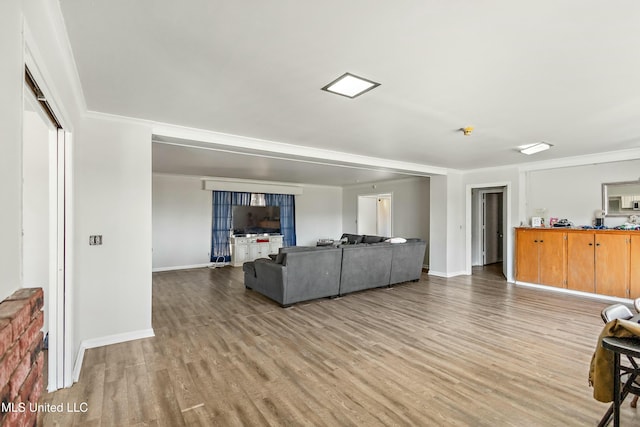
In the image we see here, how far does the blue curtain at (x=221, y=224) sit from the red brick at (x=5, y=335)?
24.9 feet

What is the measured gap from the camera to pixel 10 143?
97 centimetres

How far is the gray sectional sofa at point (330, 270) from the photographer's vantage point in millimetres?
4422

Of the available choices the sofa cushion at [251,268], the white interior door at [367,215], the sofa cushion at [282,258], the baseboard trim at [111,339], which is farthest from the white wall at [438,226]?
the baseboard trim at [111,339]

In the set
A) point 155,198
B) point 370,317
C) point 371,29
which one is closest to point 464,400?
point 370,317

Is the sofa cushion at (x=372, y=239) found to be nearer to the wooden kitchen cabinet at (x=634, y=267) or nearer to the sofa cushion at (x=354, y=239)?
the sofa cushion at (x=354, y=239)

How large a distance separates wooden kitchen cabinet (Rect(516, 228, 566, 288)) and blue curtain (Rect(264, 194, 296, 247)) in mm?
5836

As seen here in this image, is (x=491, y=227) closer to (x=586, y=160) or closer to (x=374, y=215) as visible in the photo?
(x=586, y=160)

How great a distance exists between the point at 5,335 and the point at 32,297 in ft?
0.92

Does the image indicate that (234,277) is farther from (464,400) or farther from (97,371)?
(464,400)

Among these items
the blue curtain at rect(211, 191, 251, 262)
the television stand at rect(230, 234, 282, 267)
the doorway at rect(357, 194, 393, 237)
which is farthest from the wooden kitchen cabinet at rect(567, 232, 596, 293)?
the blue curtain at rect(211, 191, 251, 262)

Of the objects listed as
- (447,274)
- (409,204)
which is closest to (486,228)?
(409,204)

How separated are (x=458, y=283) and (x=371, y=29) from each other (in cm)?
550

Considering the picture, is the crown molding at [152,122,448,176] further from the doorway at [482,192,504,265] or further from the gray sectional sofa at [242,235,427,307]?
the doorway at [482,192,504,265]

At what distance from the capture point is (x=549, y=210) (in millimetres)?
5863
